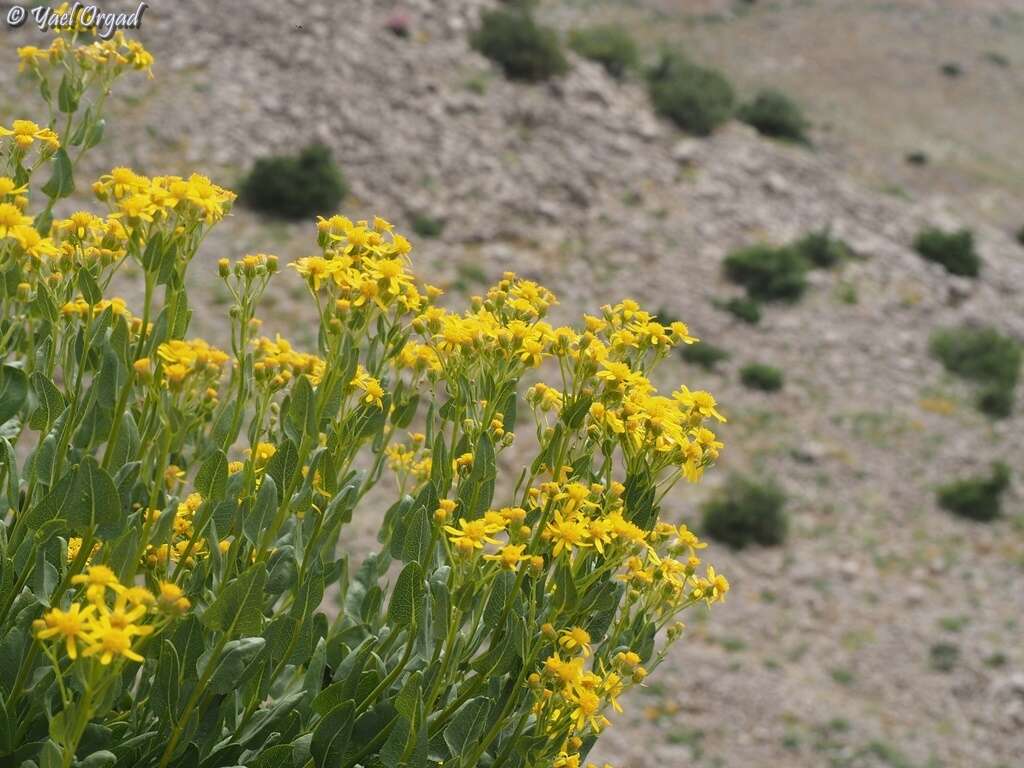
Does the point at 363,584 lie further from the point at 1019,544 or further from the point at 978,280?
the point at 978,280

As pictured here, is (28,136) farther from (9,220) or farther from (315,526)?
(315,526)

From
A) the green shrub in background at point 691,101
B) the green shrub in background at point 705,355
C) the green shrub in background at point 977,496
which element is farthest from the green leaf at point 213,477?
the green shrub in background at point 691,101

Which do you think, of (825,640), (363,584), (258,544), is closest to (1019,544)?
(825,640)

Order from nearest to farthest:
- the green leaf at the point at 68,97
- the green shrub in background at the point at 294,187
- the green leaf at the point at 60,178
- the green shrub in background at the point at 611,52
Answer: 1. the green leaf at the point at 60,178
2. the green leaf at the point at 68,97
3. the green shrub in background at the point at 294,187
4. the green shrub in background at the point at 611,52

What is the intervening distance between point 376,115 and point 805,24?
18.2 meters

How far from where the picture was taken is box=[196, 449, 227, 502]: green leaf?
1755 mm

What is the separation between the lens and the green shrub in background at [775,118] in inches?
643

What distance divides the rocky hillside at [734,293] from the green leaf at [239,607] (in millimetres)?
5478

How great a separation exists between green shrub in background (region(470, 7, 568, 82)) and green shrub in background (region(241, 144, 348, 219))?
13.0ft

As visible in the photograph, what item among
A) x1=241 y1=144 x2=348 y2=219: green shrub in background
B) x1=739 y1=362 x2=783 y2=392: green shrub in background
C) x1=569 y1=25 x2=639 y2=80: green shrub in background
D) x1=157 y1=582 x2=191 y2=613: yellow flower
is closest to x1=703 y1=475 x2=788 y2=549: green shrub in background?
x1=739 y1=362 x2=783 y2=392: green shrub in background

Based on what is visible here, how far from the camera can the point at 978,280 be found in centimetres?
1404

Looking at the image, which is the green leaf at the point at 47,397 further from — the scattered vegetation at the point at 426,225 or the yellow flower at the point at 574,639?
the scattered vegetation at the point at 426,225

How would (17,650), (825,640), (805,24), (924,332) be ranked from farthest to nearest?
1. (805,24)
2. (924,332)
3. (825,640)
4. (17,650)

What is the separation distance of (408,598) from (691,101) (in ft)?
46.2
